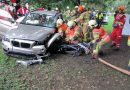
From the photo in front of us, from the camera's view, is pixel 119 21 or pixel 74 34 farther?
pixel 119 21

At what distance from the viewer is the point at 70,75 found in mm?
8523

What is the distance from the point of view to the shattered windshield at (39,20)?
11.3 m

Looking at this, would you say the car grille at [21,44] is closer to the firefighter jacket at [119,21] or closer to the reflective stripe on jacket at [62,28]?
the reflective stripe on jacket at [62,28]

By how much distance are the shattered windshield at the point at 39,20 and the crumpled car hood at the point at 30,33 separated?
14.2 inches

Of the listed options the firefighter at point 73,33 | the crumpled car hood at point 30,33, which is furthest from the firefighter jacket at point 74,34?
A: the crumpled car hood at point 30,33

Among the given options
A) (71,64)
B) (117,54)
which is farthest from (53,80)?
(117,54)

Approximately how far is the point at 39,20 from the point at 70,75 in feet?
12.0

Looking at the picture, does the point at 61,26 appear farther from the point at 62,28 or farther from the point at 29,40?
the point at 29,40

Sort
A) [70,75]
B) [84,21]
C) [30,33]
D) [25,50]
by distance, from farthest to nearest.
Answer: [84,21] → [30,33] → [25,50] → [70,75]

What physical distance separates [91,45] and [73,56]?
0.83m

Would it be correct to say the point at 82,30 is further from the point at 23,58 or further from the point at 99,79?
the point at 99,79

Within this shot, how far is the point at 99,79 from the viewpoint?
324 inches

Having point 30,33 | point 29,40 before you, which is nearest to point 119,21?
point 30,33

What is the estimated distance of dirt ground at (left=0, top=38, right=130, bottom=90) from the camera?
7719 mm
